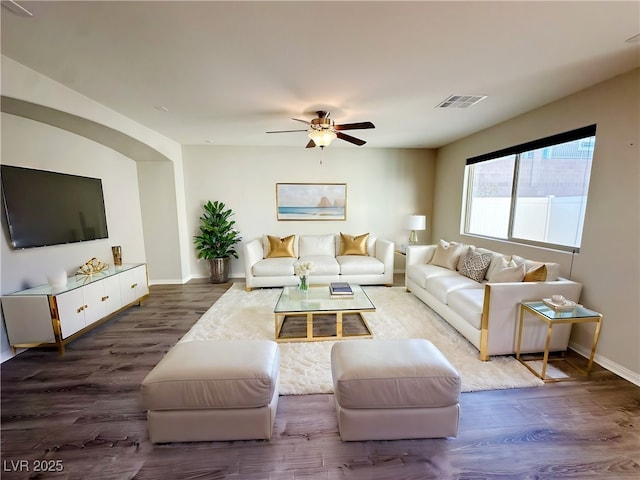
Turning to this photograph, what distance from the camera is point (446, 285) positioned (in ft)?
10.2

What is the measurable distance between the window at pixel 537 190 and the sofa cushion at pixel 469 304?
1121mm

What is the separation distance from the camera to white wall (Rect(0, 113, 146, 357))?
2467 millimetres

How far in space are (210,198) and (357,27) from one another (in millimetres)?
4168

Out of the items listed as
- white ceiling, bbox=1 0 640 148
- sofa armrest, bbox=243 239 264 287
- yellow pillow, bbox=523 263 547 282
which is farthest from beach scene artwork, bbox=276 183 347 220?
yellow pillow, bbox=523 263 547 282

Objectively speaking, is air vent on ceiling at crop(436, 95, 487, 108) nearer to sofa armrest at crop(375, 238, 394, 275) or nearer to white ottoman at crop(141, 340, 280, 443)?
sofa armrest at crop(375, 238, 394, 275)

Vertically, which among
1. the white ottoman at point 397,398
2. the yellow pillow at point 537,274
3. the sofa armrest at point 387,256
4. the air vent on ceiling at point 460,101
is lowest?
the white ottoman at point 397,398

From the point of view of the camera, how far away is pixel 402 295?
4.03 m

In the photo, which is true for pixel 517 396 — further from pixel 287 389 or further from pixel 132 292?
pixel 132 292

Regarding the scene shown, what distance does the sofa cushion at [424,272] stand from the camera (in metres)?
3.57

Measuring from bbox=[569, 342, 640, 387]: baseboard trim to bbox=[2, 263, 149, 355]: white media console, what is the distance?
5066 millimetres

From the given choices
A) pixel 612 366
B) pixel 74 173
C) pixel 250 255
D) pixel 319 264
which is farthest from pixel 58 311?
pixel 612 366

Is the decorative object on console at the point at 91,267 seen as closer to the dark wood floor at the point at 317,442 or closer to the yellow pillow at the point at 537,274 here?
the dark wood floor at the point at 317,442

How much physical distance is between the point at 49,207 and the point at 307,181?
3652 millimetres

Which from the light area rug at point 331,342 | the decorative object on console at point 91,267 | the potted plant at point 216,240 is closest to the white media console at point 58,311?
the decorative object on console at point 91,267
